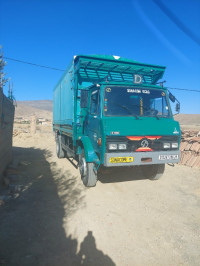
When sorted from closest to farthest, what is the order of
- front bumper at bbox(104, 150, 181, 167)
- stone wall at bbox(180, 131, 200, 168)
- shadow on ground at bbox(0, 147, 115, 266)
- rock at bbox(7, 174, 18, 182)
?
shadow on ground at bbox(0, 147, 115, 266), front bumper at bbox(104, 150, 181, 167), rock at bbox(7, 174, 18, 182), stone wall at bbox(180, 131, 200, 168)

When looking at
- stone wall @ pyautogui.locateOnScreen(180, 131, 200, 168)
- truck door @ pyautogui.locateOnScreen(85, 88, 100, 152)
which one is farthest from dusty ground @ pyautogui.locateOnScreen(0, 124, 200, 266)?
stone wall @ pyautogui.locateOnScreen(180, 131, 200, 168)

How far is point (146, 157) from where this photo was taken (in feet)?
16.3

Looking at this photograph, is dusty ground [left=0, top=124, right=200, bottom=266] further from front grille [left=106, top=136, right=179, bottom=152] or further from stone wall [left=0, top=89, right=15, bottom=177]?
front grille [left=106, top=136, right=179, bottom=152]

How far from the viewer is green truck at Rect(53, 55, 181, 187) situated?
4.82 m

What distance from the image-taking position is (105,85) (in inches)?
206

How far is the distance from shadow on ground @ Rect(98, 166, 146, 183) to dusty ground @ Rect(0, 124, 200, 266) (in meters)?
0.09

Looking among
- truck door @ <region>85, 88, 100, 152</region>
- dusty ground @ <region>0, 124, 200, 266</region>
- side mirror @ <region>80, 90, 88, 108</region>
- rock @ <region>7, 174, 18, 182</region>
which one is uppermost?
side mirror @ <region>80, 90, 88, 108</region>

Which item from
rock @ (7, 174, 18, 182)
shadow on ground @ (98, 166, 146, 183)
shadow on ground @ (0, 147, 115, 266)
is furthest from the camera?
shadow on ground @ (98, 166, 146, 183)

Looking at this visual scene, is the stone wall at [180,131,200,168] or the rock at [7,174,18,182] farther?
the stone wall at [180,131,200,168]

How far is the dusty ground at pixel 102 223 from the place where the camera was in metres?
2.89

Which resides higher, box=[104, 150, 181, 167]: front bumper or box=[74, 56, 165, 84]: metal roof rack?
box=[74, 56, 165, 84]: metal roof rack

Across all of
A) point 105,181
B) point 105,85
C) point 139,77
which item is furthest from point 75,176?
point 139,77

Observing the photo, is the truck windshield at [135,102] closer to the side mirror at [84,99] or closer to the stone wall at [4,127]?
the side mirror at [84,99]

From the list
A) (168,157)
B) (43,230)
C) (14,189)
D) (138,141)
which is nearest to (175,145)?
(168,157)
